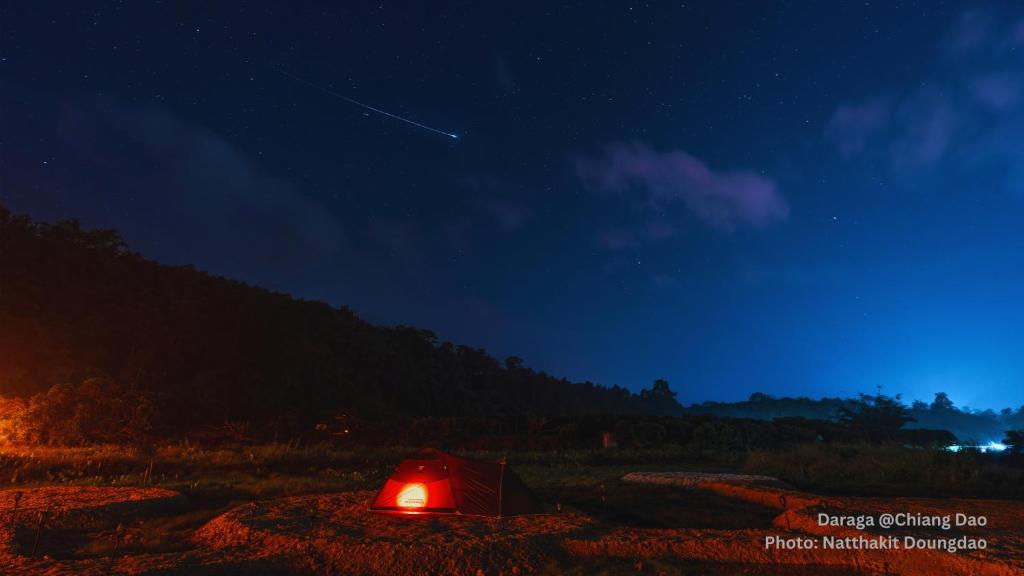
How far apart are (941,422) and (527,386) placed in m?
125

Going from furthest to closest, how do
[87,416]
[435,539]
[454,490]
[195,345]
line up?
1. [195,345]
2. [87,416]
3. [454,490]
4. [435,539]

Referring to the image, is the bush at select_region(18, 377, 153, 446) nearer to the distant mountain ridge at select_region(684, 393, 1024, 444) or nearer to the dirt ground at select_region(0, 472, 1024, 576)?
the dirt ground at select_region(0, 472, 1024, 576)

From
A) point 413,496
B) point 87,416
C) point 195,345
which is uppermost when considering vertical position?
point 195,345

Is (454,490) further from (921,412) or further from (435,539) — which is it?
(921,412)

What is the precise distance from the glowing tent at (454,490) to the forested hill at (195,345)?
22.8 meters

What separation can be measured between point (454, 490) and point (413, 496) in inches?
35.4

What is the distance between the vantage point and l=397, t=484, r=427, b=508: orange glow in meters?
12.2

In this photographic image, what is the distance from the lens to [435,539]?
9742mm

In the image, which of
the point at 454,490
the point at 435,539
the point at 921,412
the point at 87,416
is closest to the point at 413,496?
the point at 454,490

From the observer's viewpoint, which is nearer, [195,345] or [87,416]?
[87,416]

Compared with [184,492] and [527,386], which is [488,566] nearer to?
[184,492]

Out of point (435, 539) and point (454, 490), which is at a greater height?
point (454, 490)

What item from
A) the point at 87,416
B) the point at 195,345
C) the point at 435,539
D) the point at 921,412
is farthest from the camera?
the point at 921,412

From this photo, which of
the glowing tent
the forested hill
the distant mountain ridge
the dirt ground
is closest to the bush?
the forested hill
